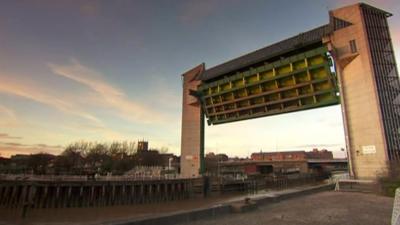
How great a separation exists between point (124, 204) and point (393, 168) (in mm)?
23689

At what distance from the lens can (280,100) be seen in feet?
81.9

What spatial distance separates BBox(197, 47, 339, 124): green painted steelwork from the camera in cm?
2192

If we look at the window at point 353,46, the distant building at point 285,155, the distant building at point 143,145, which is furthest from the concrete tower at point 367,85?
the distant building at point 143,145

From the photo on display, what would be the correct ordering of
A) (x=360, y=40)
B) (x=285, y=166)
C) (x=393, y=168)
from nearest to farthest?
(x=393, y=168), (x=360, y=40), (x=285, y=166)

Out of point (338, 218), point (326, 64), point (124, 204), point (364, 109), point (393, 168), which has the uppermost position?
point (326, 64)

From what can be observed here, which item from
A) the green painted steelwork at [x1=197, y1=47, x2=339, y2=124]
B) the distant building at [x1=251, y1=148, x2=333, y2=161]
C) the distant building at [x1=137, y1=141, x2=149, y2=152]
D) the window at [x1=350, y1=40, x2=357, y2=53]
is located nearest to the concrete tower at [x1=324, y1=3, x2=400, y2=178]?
the window at [x1=350, y1=40, x2=357, y2=53]

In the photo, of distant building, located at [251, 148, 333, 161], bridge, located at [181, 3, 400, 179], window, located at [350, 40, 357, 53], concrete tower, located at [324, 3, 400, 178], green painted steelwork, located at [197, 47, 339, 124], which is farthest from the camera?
distant building, located at [251, 148, 333, 161]

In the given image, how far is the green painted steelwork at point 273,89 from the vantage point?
21922 millimetres

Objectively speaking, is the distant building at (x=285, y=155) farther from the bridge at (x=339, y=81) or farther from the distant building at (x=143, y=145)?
the bridge at (x=339, y=81)

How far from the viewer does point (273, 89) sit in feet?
81.9

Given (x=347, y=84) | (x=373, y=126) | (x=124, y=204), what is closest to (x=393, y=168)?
(x=373, y=126)

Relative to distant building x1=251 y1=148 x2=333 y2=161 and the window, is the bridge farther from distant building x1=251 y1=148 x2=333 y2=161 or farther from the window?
distant building x1=251 y1=148 x2=333 y2=161

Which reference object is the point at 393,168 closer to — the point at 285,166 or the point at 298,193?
the point at 298,193

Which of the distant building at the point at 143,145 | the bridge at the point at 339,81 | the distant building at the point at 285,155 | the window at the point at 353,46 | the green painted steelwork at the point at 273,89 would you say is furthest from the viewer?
the distant building at the point at 143,145
